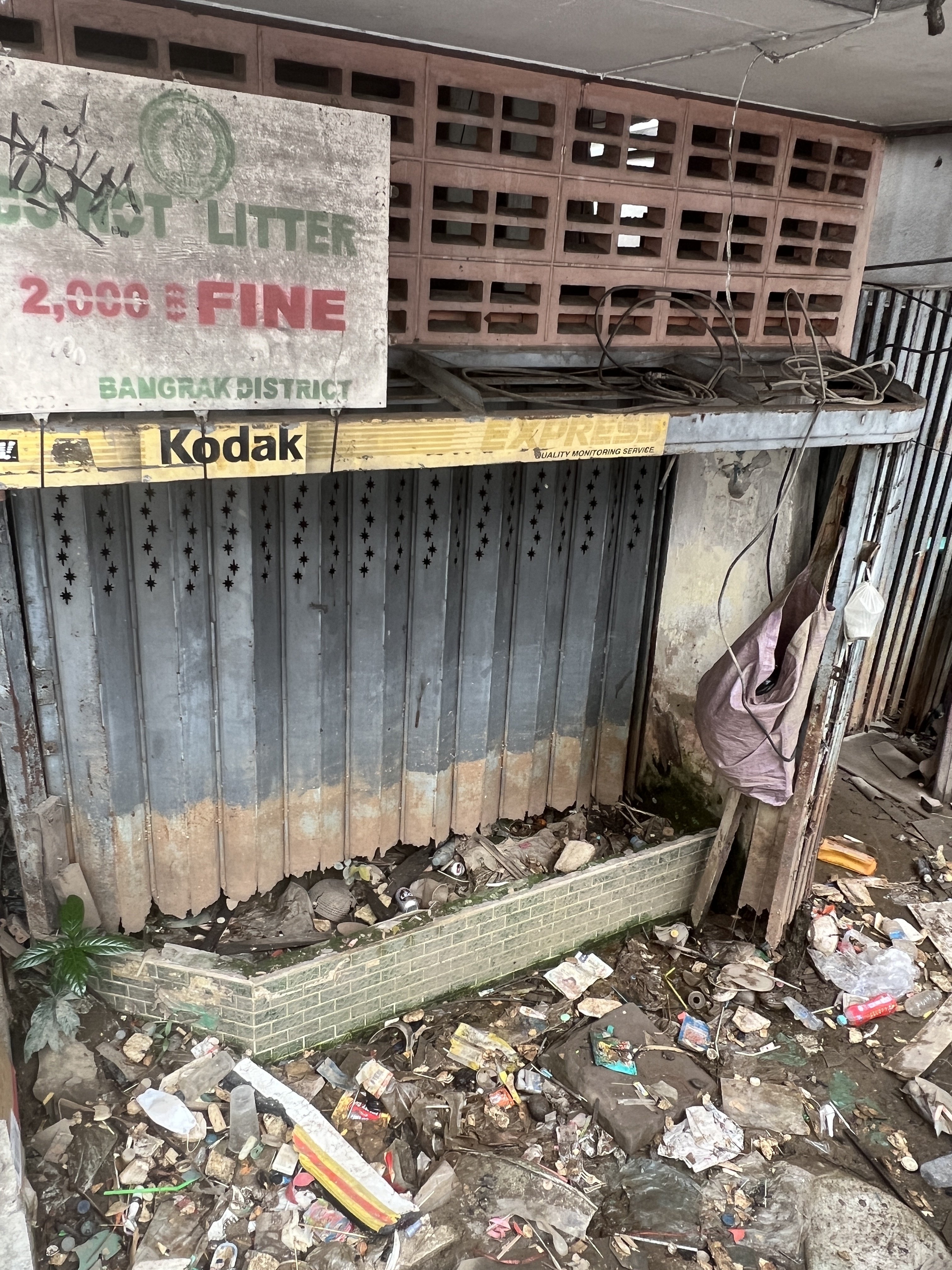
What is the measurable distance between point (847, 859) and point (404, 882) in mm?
3296

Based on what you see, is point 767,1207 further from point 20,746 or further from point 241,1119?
point 20,746

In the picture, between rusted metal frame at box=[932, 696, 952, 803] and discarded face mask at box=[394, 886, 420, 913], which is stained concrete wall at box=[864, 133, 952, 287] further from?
discarded face mask at box=[394, 886, 420, 913]

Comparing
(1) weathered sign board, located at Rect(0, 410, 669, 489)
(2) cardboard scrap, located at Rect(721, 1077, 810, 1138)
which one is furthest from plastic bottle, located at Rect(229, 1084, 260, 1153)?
(1) weathered sign board, located at Rect(0, 410, 669, 489)

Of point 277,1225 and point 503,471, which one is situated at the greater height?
point 503,471

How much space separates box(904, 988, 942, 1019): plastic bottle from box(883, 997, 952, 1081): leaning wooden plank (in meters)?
0.05

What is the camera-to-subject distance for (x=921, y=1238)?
3.88m

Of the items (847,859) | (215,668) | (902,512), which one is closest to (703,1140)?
(847,859)

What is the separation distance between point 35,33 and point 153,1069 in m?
4.18

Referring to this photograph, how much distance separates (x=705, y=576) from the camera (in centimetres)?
533

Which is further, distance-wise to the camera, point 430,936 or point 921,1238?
point 430,936

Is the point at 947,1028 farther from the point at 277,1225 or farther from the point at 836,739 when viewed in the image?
the point at 277,1225

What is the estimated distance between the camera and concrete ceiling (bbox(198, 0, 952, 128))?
277 cm

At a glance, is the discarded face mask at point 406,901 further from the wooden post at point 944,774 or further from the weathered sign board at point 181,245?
the wooden post at point 944,774

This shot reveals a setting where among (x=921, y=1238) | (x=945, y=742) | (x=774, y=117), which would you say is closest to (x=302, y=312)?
(x=774, y=117)
